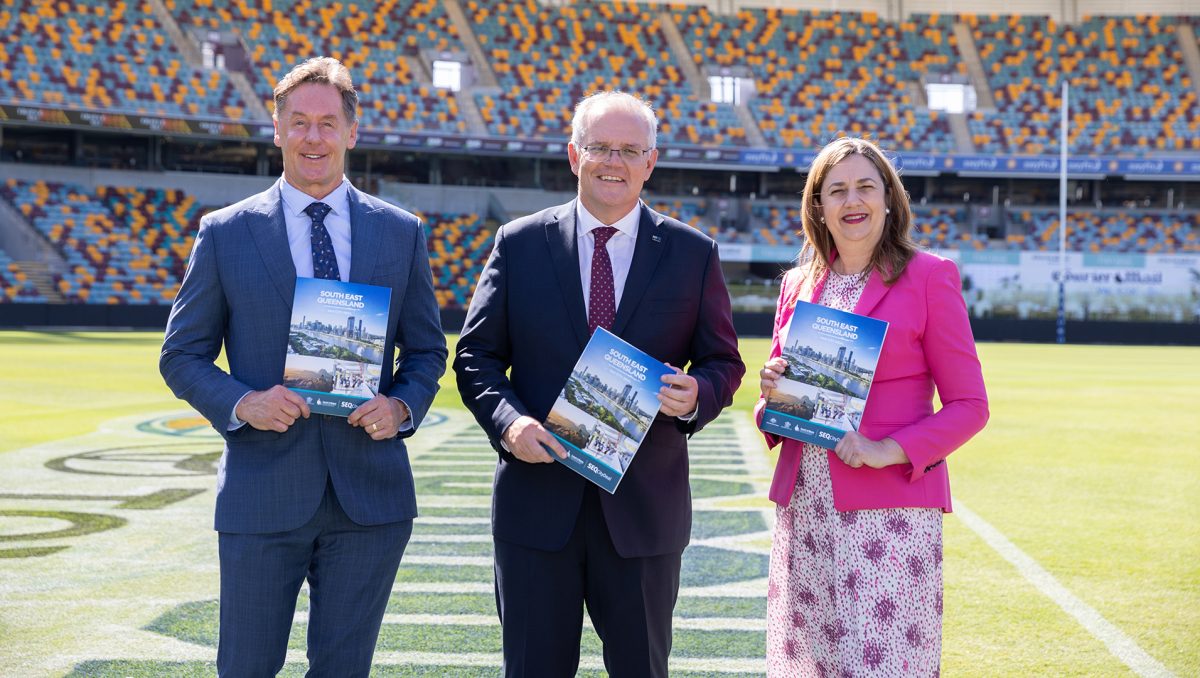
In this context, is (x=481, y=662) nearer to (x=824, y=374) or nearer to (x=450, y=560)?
(x=450, y=560)

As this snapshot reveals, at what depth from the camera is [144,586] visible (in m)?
5.21

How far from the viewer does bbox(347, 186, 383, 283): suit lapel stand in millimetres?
2857

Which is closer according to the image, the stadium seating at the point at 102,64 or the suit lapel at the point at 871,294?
the suit lapel at the point at 871,294

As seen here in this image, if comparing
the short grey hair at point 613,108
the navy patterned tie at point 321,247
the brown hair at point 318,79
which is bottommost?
the navy patterned tie at point 321,247

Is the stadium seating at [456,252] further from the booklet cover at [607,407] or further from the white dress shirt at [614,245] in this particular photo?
the booklet cover at [607,407]

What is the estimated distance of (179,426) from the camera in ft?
35.6

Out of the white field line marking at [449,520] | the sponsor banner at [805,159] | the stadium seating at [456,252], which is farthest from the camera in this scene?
the sponsor banner at [805,159]

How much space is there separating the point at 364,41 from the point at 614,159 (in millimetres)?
39468

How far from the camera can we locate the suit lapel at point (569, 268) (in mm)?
2904

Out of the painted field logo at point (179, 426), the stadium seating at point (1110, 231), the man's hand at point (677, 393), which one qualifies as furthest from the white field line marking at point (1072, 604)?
the stadium seating at point (1110, 231)

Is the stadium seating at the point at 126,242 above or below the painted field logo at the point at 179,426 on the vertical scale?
above

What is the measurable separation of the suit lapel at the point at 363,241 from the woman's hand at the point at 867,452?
1.32 meters

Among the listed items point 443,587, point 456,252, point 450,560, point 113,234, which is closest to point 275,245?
point 443,587

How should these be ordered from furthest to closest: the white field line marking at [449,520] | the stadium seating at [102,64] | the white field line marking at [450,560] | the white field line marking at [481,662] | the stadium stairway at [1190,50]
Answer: the stadium stairway at [1190,50]
the stadium seating at [102,64]
the white field line marking at [449,520]
the white field line marking at [450,560]
the white field line marking at [481,662]
